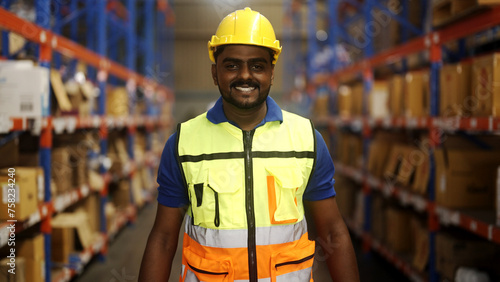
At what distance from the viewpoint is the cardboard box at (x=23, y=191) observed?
2.66m

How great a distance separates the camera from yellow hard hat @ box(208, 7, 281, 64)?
1568 mm

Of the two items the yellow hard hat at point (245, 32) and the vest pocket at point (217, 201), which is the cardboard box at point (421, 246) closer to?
the vest pocket at point (217, 201)

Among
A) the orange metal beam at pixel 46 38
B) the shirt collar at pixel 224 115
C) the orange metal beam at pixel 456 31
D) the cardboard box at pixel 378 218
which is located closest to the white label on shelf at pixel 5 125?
the orange metal beam at pixel 46 38

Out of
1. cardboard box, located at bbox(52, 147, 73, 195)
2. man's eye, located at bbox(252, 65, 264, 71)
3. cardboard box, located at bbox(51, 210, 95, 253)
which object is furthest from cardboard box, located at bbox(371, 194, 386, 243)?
man's eye, located at bbox(252, 65, 264, 71)

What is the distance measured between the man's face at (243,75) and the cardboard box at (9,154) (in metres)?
2.14

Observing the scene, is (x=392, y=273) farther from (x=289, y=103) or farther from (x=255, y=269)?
(x=289, y=103)

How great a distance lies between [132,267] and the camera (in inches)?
178

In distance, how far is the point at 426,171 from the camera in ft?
11.6

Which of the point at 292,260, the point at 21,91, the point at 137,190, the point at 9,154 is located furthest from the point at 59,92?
the point at 137,190

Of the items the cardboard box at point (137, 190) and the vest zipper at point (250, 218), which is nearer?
the vest zipper at point (250, 218)

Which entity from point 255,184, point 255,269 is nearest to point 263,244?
point 255,269

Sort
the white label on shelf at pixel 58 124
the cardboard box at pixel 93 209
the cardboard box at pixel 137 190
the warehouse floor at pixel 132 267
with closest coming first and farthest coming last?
the white label on shelf at pixel 58 124 → the warehouse floor at pixel 132 267 → the cardboard box at pixel 93 209 → the cardboard box at pixel 137 190

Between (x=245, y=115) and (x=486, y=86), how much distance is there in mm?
1913

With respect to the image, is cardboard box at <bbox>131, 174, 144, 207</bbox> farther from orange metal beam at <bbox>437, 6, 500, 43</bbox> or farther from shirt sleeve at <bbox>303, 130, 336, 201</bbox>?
shirt sleeve at <bbox>303, 130, 336, 201</bbox>
